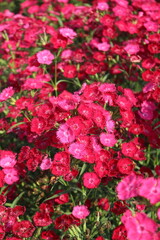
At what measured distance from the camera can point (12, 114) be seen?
3.54m

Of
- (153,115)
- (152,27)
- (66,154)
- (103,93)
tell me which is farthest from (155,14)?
(66,154)

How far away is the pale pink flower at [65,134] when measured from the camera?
97.7 inches

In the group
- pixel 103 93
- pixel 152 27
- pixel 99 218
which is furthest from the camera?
pixel 152 27

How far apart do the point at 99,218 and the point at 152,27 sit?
2.33 m

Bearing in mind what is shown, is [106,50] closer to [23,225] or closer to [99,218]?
[99,218]

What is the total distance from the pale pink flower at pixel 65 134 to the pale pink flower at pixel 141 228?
816mm

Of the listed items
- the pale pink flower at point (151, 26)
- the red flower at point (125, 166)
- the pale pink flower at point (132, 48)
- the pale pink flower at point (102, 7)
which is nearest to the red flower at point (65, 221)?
the red flower at point (125, 166)

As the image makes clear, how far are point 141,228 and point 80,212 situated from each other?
104 centimetres

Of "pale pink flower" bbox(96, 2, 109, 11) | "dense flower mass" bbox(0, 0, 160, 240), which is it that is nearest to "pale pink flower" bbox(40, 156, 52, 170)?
"dense flower mass" bbox(0, 0, 160, 240)

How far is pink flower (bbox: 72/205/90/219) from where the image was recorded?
2.79 metres

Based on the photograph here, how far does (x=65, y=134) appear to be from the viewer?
2.52 m

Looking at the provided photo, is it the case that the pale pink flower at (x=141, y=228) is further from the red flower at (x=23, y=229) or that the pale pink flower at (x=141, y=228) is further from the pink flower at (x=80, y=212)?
the red flower at (x=23, y=229)

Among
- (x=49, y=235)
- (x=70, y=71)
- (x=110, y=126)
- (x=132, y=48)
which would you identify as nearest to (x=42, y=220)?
(x=49, y=235)

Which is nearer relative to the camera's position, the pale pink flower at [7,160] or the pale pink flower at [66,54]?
the pale pink flower at [7,160]
